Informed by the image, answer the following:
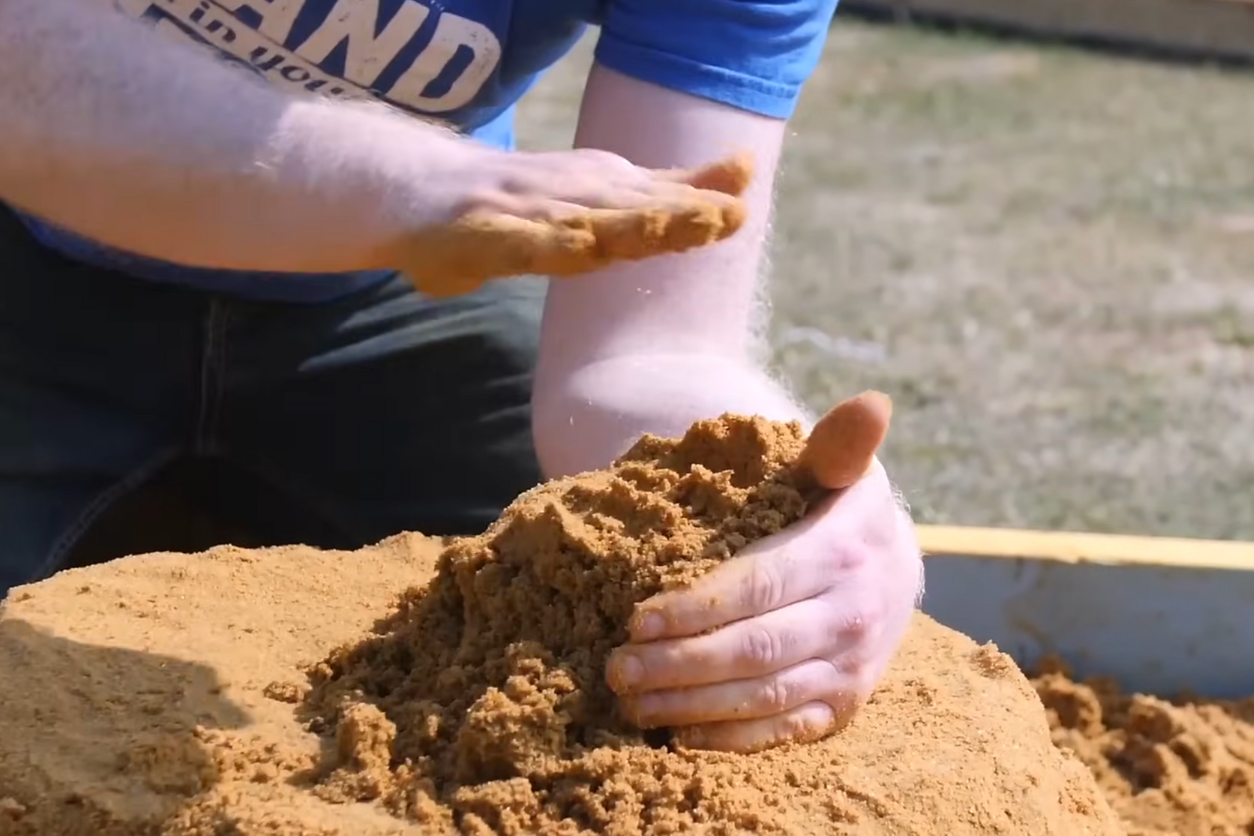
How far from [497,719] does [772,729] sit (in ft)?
0.68

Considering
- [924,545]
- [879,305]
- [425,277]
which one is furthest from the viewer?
[879,305]

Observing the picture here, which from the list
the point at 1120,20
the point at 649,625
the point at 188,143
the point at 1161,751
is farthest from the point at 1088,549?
the point at 1120,20

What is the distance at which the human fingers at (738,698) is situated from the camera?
3.66 feet

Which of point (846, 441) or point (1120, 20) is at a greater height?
point (846, 441)

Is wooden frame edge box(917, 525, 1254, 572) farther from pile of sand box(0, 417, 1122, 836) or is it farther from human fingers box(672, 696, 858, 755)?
human fingers box(672, 696, 858, 755)

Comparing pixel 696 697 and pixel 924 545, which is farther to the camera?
pixel 924 545

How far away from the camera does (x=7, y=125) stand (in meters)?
1.18

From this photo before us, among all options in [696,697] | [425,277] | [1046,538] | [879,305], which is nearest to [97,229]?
[425,277]

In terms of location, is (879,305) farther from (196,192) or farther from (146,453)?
(196,192)

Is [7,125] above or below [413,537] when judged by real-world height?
above

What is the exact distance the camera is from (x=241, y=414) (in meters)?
1.88

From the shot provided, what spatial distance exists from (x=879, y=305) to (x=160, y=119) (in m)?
2.36

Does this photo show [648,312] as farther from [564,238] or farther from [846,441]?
[564,238]

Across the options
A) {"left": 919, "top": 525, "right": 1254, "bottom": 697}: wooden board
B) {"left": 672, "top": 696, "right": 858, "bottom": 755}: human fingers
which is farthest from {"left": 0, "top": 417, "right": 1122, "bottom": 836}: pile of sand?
{"left": 919, "top": 525, "right": 1254, "bottom": 697}: wooden board
